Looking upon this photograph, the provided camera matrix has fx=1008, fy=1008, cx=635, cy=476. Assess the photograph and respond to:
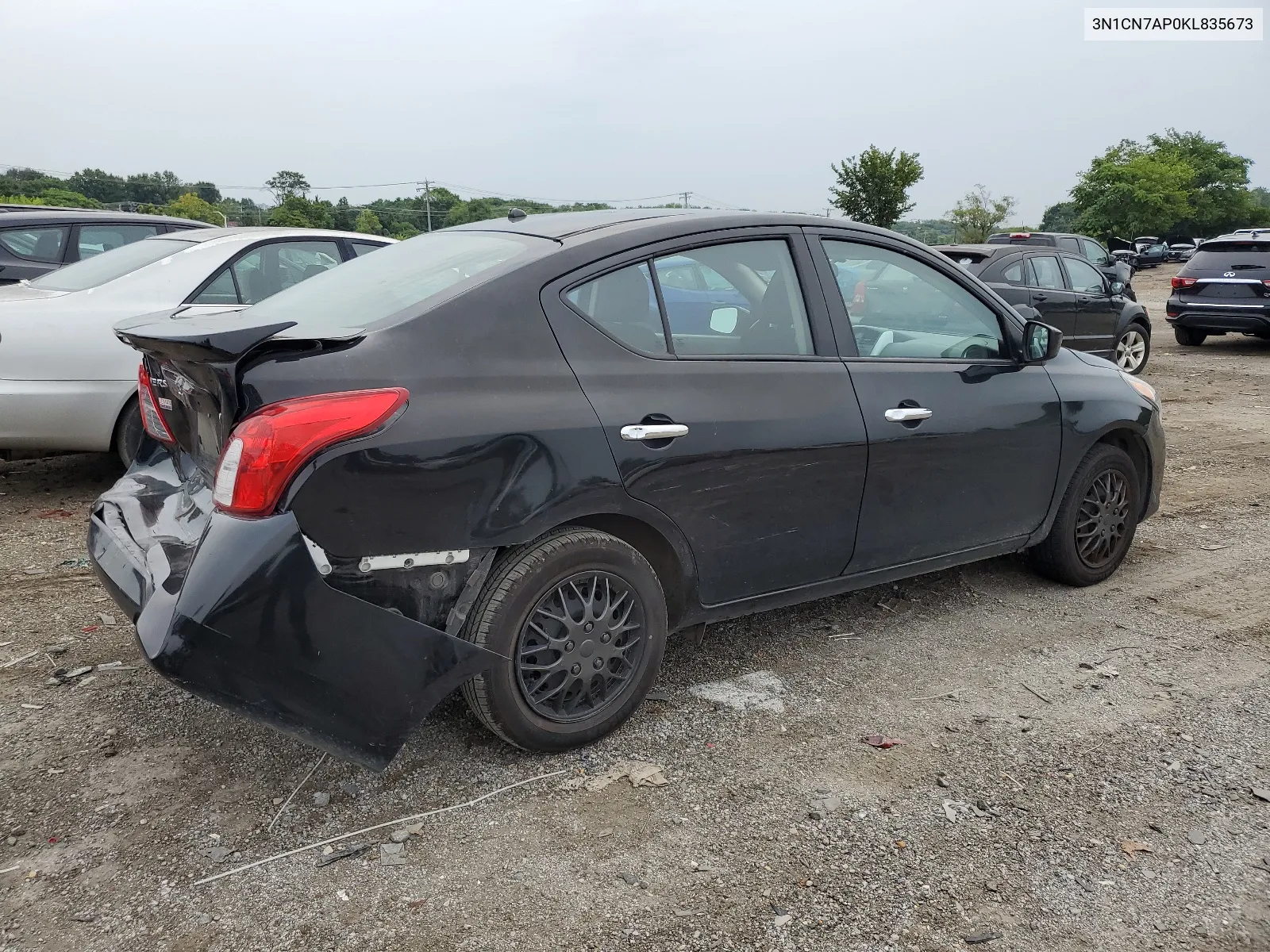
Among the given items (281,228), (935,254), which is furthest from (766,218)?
(281,228)

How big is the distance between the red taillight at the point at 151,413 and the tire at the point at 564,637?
3.97 ft

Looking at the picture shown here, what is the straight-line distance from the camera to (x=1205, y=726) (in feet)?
11.1

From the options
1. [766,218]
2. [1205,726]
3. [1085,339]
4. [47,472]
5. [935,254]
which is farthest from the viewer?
[1085,339]

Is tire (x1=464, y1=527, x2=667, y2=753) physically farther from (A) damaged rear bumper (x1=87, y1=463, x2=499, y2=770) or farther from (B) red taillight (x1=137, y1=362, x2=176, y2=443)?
(B) red taillight (x1=137, y1=362, x2=176, y2=443)

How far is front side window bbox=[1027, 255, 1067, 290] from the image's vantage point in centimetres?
1116

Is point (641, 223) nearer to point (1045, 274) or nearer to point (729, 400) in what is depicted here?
point (729, 400)

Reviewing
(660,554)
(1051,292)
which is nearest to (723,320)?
(660,554)

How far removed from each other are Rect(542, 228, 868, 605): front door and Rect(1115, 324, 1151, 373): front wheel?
1028 centimetres

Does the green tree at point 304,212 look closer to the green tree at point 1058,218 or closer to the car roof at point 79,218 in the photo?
the car roof at point 79,218

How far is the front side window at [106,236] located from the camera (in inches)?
318

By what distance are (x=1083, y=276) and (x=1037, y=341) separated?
28.4 ft

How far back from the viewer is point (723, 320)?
3414 millimetres

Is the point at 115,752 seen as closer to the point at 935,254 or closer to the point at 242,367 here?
the point at 242,367

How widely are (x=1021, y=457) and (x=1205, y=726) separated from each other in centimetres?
122
